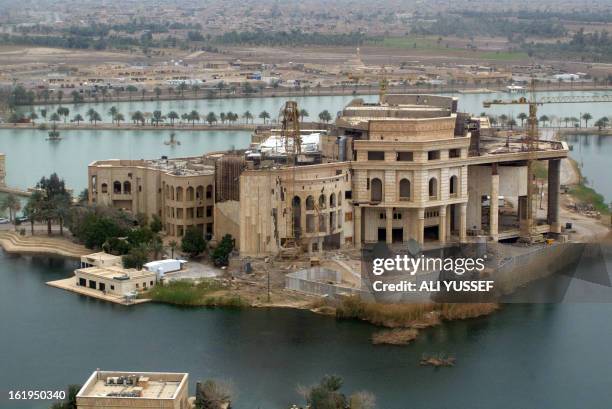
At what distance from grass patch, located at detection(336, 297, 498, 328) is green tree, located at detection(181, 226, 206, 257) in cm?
420

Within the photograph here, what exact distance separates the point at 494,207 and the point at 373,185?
2543 millimetres

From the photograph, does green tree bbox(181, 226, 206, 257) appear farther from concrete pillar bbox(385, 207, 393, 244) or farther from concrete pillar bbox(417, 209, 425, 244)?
concrete pillar bbox(417, 209, 425, 244)

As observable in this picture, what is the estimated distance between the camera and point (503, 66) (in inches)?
3386

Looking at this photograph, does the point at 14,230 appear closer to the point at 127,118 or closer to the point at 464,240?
the point at 464,240

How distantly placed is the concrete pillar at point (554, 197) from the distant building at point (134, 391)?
13.2 meters

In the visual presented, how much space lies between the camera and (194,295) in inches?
1022

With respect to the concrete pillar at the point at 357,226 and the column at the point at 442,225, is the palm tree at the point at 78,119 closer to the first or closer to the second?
the concrete pillar at the point at 357,226

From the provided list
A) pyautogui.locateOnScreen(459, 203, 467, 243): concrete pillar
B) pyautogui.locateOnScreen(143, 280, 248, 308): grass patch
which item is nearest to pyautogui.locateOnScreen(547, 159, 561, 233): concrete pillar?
pyautogui.locateOnScreen(459, 203, 467, 243): concrete pillar

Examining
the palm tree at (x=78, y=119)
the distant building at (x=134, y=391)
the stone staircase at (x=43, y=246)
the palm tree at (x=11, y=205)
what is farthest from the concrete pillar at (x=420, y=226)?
the palm tree at (x=78, y=119)

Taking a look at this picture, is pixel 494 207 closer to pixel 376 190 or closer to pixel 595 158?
pixel 376 190

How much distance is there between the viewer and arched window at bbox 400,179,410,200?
94.9ft

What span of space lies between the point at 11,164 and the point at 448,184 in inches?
789

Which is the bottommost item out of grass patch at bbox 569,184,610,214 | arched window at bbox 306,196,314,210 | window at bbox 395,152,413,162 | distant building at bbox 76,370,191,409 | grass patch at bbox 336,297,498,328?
grass patch at bbox 336,297,498,328

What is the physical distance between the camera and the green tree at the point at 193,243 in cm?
2839
